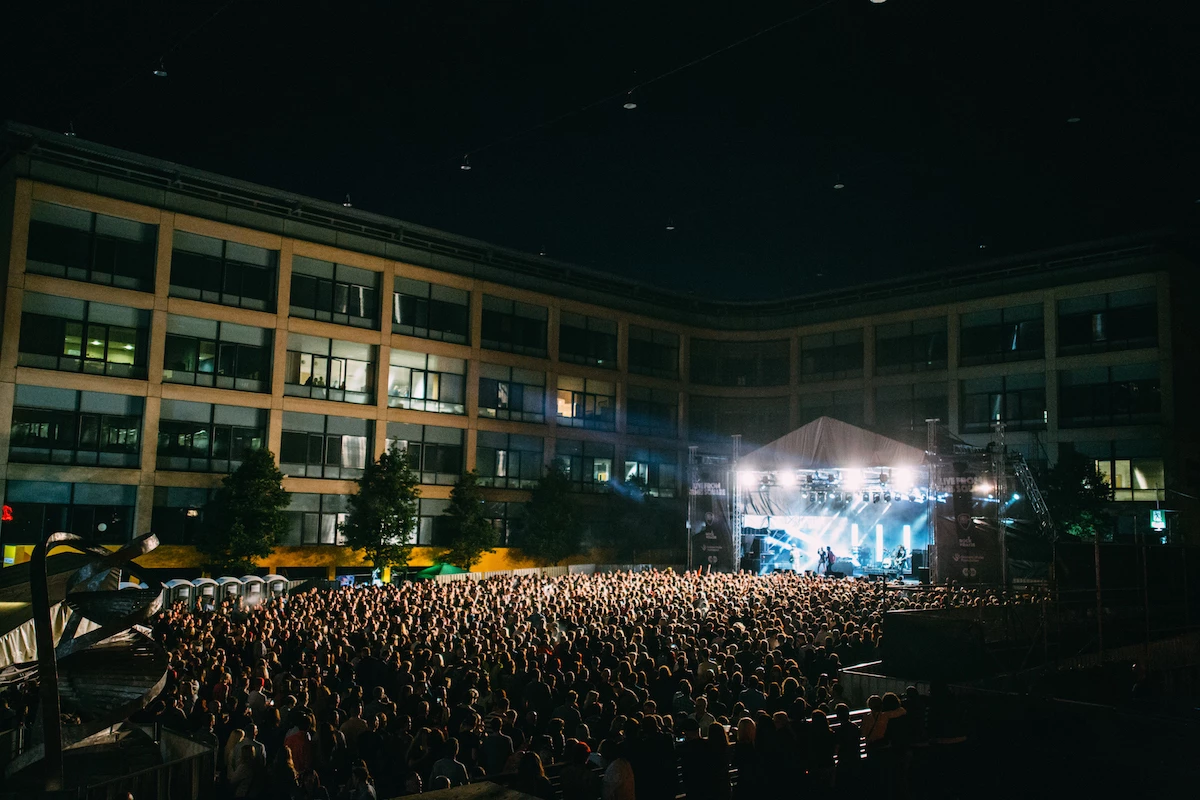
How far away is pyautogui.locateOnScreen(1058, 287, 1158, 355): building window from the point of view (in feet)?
140

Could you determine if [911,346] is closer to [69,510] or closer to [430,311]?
[430,311]

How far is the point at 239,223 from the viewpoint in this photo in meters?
40.5

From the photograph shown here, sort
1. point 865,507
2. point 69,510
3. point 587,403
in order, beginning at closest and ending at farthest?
1. point 69,510
2. point 865,507
3. point 587,403

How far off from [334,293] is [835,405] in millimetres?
28681

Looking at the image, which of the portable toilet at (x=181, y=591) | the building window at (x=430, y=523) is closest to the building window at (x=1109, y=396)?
the building window at (x=430, y=523)

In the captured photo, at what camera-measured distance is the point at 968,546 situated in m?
29.3

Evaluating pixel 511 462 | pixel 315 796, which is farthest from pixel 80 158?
pixel 315 796

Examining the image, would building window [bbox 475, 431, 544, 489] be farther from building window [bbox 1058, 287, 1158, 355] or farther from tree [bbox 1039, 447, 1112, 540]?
building window [bbox 1058, 287, 1158, 355]

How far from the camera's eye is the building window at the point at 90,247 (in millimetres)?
35438

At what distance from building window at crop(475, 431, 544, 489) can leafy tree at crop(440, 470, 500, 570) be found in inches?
104

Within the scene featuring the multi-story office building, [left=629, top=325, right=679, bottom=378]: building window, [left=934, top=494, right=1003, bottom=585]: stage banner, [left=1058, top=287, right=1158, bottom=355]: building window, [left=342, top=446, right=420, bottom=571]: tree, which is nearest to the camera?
[left=934, top=494, right=1003, bottom=585]: stage banner

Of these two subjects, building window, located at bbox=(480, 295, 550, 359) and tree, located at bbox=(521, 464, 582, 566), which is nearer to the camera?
tree, located at bbox=(521, 464, 582, 566)

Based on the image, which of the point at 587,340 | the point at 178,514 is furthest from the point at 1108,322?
the point at 178,514

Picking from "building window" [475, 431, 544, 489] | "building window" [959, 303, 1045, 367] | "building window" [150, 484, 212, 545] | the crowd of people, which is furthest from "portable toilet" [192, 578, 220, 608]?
"building window" [959, 303, 1045, 367]
